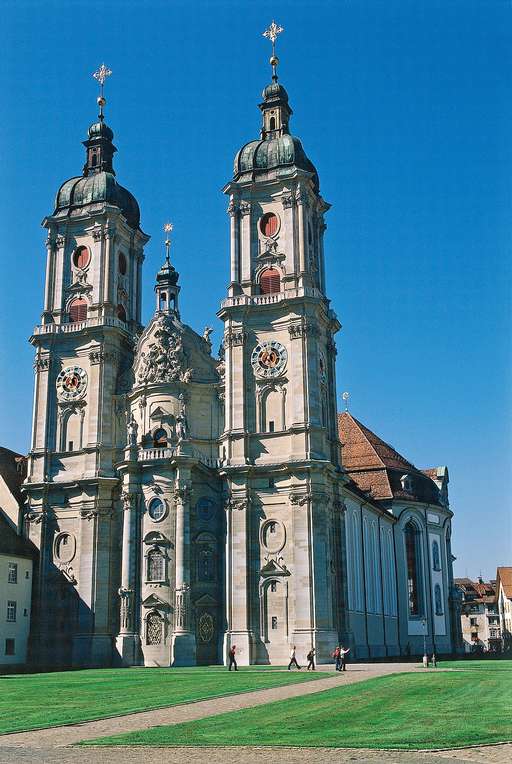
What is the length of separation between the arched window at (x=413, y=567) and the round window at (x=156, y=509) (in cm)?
3171

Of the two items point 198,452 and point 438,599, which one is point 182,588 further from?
point 438,599

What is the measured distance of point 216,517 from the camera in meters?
66.2

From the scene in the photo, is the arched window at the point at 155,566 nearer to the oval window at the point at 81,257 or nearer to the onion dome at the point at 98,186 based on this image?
the oval window at the point at 81,257

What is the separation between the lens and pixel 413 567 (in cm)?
8781

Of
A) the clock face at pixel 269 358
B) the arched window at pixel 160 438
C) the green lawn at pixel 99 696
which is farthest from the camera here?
the arched window at pixel 160 438

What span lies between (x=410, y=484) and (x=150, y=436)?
34.3 m

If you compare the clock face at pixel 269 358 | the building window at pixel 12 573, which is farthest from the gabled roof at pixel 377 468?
the building window at pixel 12 573

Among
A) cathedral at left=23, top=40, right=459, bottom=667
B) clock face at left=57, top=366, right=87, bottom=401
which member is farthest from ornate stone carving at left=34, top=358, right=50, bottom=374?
clock face at left=57, top=366, right=87, bottom=401

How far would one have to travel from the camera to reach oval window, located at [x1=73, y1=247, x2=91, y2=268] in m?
76.1

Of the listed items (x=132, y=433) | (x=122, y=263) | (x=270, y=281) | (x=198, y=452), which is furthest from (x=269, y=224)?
(x=132, y=433)

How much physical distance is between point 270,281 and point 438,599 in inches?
1536

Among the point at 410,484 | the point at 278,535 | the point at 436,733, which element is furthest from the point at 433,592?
the point at 436,733

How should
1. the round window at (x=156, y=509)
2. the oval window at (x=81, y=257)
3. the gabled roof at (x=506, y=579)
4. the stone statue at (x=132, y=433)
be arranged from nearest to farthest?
1. the round window at (x=156, y=509)
2. the stone statue at (x=132, y=433)
3. the oval window at (x=81, y=257)
4. the gabled roof at (x=506, y=579)

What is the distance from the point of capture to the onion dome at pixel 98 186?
7744 cm
